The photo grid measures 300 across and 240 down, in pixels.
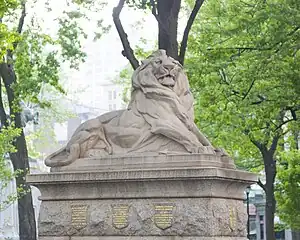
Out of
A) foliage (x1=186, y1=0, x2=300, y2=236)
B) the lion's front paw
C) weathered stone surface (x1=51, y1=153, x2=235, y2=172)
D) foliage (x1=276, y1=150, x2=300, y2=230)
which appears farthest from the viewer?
foliage (x1=276, y1=150, x2=300, y2=230)

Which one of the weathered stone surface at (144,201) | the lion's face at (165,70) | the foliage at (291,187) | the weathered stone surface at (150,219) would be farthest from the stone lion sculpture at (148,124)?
the foliage at (291,187)

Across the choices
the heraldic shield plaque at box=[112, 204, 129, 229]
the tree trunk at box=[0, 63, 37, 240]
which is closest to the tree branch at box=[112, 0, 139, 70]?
the tree trunk at box=[0, 63, 37, 240]

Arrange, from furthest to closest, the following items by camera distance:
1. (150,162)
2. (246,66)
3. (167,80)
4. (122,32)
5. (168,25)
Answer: (246,66) < (122,32) < (168,25) < (167,80) < (150,162)

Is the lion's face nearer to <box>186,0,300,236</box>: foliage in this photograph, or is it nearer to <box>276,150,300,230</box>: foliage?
<box>186,0,300,236</box>: foliage

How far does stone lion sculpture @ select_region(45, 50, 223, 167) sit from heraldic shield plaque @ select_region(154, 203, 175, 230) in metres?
0.90

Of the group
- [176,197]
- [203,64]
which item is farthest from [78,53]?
[176,197]

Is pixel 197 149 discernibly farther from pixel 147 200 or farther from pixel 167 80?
pixel 167 80

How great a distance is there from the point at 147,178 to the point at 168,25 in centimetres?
897

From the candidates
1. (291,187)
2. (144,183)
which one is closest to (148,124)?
(144,183)

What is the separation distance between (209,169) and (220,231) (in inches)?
36.9

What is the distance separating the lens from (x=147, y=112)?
44.7 feet

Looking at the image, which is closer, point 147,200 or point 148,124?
point 147,200

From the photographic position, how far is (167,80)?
13828 millimetres

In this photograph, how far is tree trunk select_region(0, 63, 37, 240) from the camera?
2331 cm
